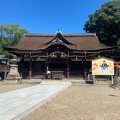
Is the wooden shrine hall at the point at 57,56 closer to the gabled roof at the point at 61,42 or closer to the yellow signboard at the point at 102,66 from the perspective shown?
the gabled roof at the point at 61,42

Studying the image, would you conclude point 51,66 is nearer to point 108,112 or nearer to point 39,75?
point 39,75

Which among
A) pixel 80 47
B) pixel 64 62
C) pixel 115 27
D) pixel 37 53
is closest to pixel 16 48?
pixel 37 53

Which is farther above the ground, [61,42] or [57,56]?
[61,42]

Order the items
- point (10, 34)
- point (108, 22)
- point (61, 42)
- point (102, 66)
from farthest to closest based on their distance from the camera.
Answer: point (10, 34), point (108, 22), point (61, 42), point (102, 66)

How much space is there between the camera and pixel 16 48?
2383 centimetres

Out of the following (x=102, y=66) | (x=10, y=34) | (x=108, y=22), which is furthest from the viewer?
(x=10, y=34)

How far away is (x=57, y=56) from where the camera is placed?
24.3 metres

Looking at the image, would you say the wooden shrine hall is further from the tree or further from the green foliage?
the green foliage

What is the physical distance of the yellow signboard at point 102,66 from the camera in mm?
19125

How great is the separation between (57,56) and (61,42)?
1.68 metres

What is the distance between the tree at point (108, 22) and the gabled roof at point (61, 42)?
6362mm

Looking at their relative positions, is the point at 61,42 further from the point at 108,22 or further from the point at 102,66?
the point at 108,22

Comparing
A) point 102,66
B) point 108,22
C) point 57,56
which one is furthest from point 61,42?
point 108,22

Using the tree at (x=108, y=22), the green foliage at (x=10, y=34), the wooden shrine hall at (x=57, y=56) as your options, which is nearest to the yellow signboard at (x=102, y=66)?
the wooden shrine hall at (x=57, y=56)
